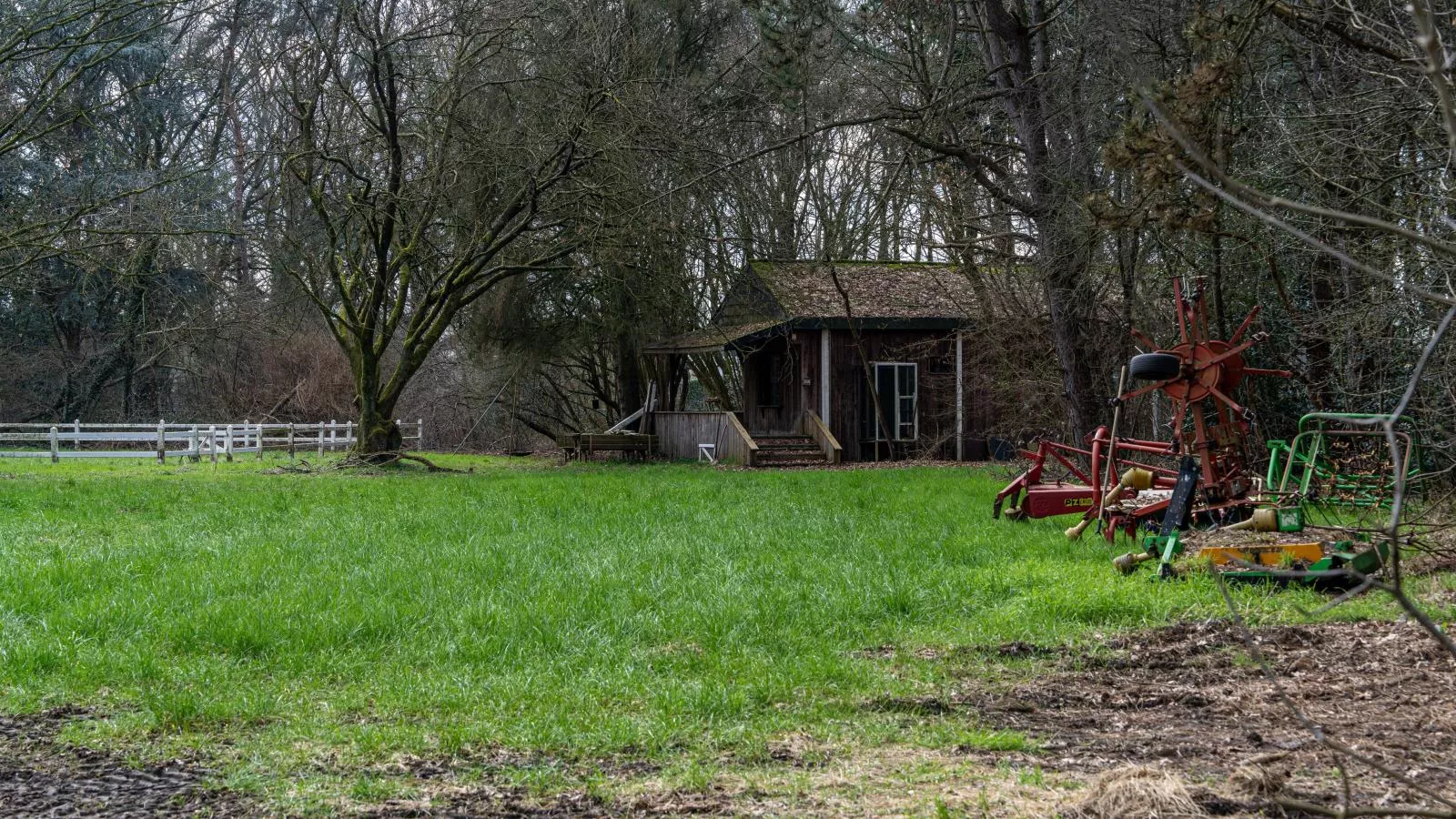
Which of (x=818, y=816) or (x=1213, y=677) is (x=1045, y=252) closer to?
(x=1213, y=677)

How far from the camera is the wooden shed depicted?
2806 cm

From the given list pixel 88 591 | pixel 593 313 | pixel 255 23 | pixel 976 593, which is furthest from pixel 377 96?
pixel 976 593

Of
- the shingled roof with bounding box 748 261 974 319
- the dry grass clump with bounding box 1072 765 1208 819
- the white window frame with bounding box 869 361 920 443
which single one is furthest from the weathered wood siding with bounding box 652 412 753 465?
the dry grass clump with bounding box 1072 765 1208 819

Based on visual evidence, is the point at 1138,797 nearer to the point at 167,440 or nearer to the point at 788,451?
the point at 788,451

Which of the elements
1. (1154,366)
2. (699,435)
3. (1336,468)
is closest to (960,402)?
(699,435)

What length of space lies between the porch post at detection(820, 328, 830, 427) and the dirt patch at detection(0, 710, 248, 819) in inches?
931

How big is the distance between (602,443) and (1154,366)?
20.6 meters

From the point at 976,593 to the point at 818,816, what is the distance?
15.8 feet

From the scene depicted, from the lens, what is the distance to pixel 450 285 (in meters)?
25.6

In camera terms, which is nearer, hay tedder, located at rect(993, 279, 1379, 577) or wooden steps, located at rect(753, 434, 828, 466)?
hay tedder, located at rect(993, 279, 1379, 577)

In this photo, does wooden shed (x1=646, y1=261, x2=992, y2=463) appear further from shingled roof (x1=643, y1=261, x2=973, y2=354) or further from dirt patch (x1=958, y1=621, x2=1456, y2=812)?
dirt patch (x1=958, y1=621, x2=1456, y2=812)

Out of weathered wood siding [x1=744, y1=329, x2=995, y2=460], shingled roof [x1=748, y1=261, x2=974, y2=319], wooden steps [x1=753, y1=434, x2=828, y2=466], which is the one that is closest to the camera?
wooden steps [x1=753, y1=434, x2=828, y2=466]

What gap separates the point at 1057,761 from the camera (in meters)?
4.81

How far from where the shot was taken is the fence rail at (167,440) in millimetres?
29875
